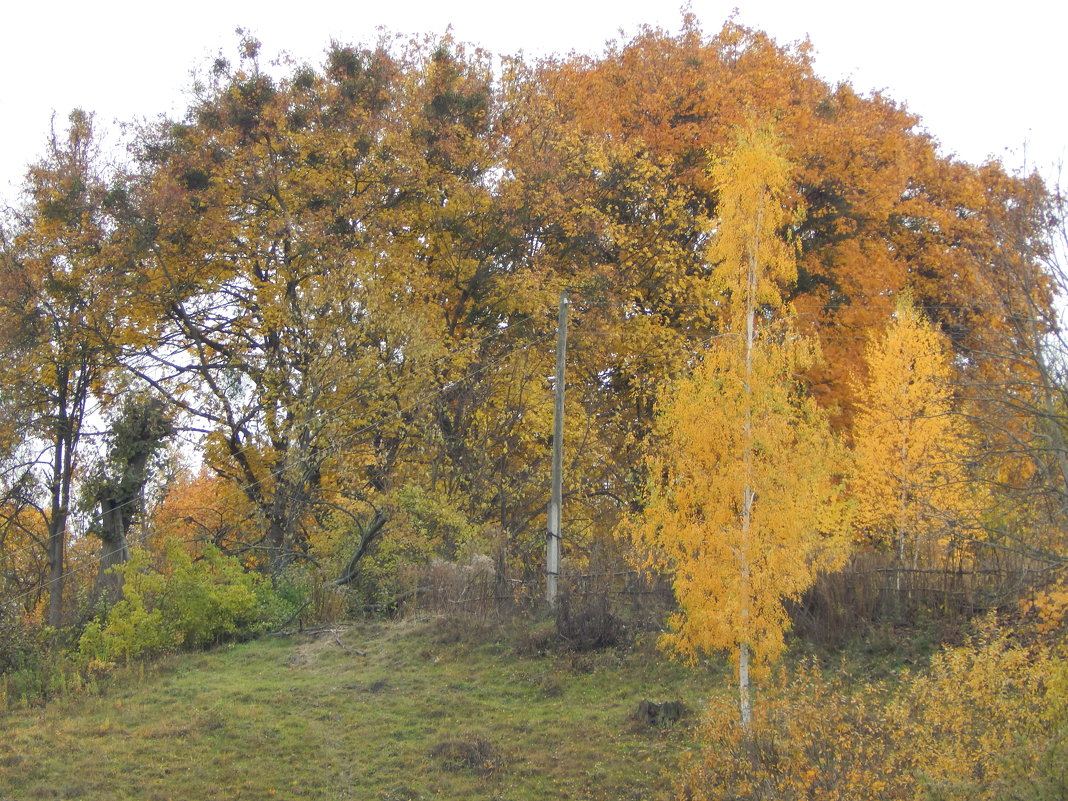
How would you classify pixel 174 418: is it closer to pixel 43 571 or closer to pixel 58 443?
pixel 58 443

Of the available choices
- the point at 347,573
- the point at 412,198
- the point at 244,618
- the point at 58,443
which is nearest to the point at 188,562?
the point at 244,618

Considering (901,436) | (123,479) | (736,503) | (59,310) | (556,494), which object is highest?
(59,310)

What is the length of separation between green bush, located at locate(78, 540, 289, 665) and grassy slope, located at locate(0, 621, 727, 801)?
69 centimetres

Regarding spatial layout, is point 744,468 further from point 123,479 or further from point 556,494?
point 123,479

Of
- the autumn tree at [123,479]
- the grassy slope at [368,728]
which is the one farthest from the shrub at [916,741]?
the autumn tree at [123,479]

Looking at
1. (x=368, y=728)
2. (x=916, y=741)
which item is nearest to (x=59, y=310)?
(x=368, y=728)

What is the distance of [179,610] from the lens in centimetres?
1460

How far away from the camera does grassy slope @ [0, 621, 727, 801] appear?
31.4 feet

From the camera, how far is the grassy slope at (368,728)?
9562 millimetres

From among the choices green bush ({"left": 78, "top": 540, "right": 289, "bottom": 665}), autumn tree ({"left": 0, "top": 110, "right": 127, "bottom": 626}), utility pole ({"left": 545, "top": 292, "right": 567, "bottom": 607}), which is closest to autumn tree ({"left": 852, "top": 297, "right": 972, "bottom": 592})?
utility pole ({"left": 545, "top": 292, "right": 567, "bottom": 607})

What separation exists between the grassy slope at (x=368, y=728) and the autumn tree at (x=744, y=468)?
1.42 metres

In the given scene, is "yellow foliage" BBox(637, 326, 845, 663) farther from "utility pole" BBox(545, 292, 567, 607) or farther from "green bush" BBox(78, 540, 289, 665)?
"green bush" BBox(78, 540, 289, 665)

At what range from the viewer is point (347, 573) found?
16.4m

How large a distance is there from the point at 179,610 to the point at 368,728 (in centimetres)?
486
